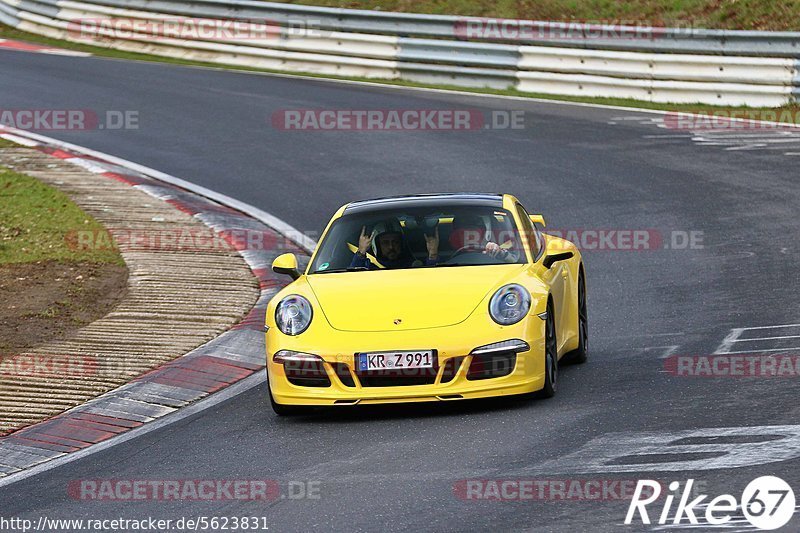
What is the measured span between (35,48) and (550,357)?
21822 millimetres

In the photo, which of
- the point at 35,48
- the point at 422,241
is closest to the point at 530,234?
the point at 422,241

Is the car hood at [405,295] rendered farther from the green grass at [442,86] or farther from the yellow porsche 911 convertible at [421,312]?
the green grass at [442,86]

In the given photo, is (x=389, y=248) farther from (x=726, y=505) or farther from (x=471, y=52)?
(x=471, y=52)

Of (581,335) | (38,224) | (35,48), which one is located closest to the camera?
(581,335)

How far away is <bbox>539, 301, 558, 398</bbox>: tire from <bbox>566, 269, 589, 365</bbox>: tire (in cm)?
87

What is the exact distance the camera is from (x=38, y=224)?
48.1 feet

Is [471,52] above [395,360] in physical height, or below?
above

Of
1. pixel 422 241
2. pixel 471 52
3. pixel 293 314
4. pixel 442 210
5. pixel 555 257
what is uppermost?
pixel 471 52

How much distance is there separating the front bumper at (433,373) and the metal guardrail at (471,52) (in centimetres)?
1262

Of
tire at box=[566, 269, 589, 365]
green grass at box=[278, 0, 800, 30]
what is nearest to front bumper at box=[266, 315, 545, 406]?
tire at box=[566, 269, 589, 365]

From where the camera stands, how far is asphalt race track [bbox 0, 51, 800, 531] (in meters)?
6.82

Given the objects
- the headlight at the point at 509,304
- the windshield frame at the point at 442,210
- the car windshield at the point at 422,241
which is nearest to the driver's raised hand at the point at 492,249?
the car windshield at the point at 422,241

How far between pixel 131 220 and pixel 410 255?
609cm

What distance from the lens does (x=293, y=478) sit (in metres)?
7.22
